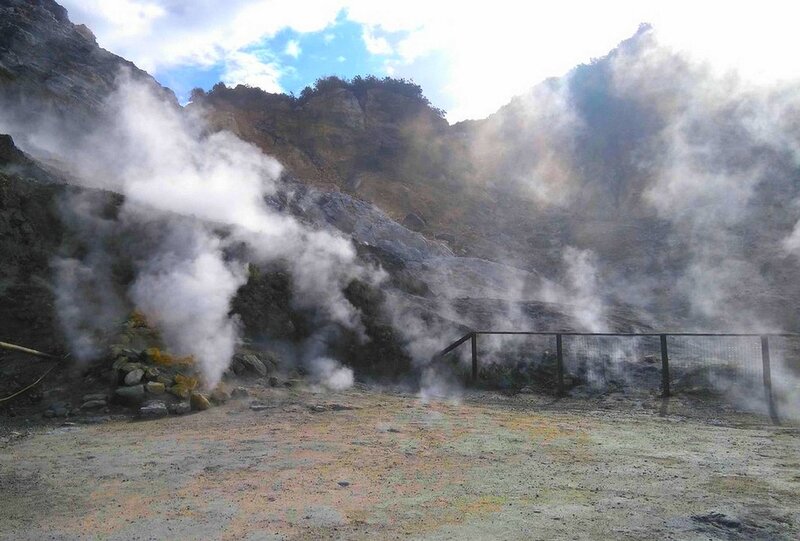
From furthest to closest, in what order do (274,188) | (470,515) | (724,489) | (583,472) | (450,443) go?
(274,188)
(450,443)
(583,472)
(724,489)
(470,515)

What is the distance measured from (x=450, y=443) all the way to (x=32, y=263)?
8421 mm

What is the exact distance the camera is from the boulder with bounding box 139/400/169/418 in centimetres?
747

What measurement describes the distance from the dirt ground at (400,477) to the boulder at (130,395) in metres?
0.61

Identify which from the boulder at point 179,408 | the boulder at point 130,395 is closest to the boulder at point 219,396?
the boulder at point 179,408

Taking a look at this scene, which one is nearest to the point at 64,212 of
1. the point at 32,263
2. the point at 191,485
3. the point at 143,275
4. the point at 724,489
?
the point at 32,263

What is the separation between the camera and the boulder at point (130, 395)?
7695 mm

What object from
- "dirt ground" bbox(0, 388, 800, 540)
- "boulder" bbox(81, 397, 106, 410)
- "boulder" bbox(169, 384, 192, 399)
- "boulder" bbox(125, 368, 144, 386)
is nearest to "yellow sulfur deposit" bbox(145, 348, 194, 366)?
"boulder" bbox(125, 368, 144, 386)

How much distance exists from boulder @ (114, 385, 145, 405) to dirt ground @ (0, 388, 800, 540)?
61 centimetres

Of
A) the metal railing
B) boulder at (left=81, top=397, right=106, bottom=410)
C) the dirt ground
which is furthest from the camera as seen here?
the metal railing

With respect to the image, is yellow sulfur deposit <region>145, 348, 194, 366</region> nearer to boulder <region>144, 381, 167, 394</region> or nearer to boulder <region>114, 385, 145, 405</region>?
boulder <region>144, 381, 167, 394</region>

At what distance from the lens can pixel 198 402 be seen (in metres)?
7.80

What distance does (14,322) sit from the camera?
9102mm

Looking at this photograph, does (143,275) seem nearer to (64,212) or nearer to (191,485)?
(64,212)

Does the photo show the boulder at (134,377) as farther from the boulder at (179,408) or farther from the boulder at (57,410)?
the boulder at (57,410)
